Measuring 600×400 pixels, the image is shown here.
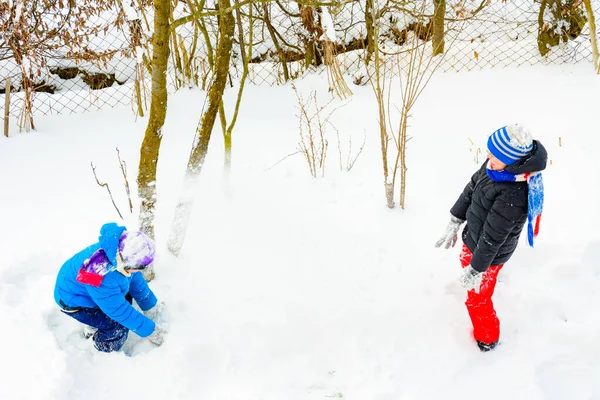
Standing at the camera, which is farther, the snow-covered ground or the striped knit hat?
the snow-covered ground

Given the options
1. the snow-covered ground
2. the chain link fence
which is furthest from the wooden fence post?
the chain link fence

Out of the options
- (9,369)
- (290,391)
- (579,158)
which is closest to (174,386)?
(290,391)

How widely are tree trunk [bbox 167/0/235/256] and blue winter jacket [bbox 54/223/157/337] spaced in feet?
1.95

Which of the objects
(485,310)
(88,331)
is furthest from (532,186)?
(88,331)

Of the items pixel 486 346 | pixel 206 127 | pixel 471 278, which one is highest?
pixel 206 127

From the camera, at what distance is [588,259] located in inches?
116

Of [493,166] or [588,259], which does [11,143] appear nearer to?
[493,166]

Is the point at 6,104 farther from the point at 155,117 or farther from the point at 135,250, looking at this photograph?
the point at 135,250

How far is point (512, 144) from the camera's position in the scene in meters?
2.00

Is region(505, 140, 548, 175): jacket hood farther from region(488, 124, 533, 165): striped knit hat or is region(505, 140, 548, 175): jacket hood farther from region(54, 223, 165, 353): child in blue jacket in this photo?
region(54, 223, 165, 353): child in blue jacket

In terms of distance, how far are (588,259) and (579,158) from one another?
1.08 m

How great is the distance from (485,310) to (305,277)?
1.06 meters

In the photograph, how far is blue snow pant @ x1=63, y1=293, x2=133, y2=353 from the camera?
7.93 feet

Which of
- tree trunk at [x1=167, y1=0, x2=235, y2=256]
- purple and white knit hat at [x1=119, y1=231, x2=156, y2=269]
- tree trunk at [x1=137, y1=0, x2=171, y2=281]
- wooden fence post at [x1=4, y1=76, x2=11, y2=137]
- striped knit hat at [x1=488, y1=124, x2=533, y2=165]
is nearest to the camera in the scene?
striped knit hat at [x1=488, y1=124, x2=533, y2=165]
